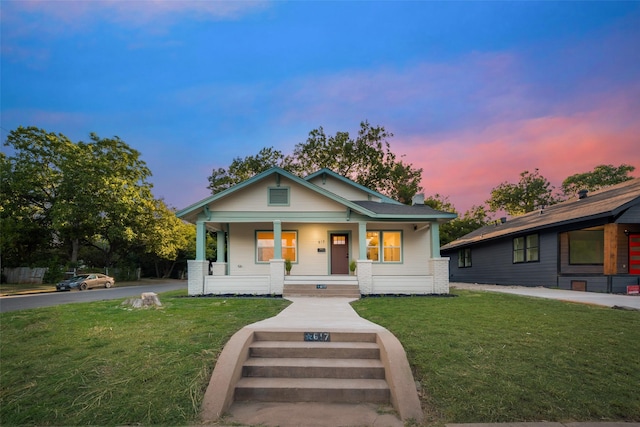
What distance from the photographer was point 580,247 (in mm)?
16953

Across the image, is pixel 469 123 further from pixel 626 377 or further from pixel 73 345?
pixel 73 345

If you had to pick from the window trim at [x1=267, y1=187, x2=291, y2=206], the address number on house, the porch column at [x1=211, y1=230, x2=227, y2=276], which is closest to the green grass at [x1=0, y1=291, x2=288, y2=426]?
the address number on house

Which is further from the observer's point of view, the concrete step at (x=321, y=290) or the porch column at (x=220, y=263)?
the porch column at (x=220, y=263)

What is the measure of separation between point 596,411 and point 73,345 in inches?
277

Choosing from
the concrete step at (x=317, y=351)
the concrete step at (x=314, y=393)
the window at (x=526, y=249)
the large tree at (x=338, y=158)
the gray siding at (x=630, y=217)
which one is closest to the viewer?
the concrete step at (x=314, y=393)

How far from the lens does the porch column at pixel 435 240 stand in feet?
46.6

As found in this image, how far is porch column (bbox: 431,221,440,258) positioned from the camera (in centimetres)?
1422

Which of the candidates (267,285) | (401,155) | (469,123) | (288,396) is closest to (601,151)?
(469,123)

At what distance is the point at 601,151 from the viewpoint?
776 inches

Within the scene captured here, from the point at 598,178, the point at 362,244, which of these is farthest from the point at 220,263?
the point at 598,178

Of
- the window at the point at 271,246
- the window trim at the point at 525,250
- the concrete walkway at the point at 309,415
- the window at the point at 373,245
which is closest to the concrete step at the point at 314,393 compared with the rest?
the concrete walkway at the point at 309,415

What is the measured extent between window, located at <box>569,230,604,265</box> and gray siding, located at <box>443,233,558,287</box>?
1.02 meters

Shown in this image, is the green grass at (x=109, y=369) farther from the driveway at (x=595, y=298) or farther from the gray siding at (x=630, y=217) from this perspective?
the gray siding at (x=630, y=217)

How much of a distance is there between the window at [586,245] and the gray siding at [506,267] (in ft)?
3.34
